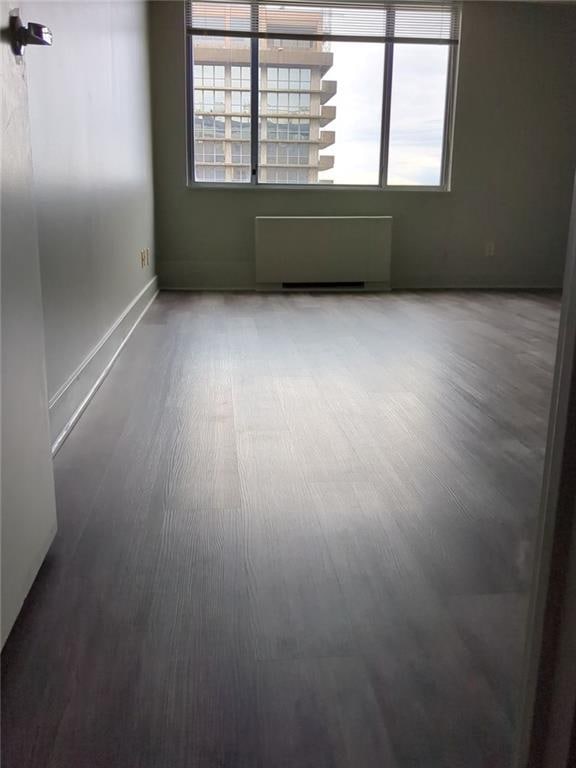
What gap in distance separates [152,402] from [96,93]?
1465 millimetres

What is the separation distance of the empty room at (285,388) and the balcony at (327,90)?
0.02 m

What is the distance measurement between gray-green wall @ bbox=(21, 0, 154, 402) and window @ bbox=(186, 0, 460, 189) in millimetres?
1296

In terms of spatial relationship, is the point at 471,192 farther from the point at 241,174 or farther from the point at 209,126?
the point at 209,126

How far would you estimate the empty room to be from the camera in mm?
1088

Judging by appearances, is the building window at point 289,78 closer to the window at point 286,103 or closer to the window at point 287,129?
the window at point 286,103

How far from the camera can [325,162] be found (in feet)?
19.6

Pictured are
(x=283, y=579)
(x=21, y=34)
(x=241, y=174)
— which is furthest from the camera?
(x=241, y=174)

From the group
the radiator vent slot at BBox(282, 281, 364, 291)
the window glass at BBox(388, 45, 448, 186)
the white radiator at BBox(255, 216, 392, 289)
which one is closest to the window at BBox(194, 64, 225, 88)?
the white radiator at BBox(255, 216, 392, 289)

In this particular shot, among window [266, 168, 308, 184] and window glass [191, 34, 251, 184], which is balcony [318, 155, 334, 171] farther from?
window glass [191, 34, 251, 184]

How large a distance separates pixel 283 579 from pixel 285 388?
1.56m

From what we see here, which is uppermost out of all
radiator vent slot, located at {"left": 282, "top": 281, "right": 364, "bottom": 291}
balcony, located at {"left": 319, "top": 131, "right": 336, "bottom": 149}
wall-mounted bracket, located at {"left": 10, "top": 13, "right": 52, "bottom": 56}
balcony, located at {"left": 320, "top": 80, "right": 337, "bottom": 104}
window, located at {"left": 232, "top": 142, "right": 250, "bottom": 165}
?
balcony, located at {"left": 320, "top": 80, "right": 337, "bottom": 104}

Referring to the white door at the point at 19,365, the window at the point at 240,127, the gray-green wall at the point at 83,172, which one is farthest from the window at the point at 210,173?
the white door at the point at 19,365

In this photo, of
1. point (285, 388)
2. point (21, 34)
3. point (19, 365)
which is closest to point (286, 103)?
point (285, 388)

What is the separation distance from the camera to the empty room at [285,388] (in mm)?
1088
